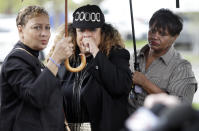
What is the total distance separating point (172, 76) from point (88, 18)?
2.39 feet

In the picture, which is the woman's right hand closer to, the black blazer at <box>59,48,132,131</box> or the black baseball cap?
the black blazer at <box>59,48,132,131</box>

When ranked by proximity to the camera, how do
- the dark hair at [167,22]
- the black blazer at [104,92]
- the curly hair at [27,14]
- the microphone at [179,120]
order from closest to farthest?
the microphone at [179,120]
the curly hair at [27,14]
the black blazer at [104,92]
the dark hair at [167,22]

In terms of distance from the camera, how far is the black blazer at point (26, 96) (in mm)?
2350

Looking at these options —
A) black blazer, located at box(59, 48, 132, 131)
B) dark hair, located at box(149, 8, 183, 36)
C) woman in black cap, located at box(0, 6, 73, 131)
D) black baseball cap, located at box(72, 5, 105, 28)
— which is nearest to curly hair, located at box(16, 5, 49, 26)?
woman in black cap, located at box(0, 6, 73, 131)

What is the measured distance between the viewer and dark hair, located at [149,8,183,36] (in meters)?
3.15

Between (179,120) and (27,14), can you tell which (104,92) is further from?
(179,120)

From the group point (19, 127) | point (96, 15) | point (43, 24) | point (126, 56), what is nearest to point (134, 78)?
point (126, 56)

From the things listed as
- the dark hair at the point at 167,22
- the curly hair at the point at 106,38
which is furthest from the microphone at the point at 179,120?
the dark hair at the point at 167,22

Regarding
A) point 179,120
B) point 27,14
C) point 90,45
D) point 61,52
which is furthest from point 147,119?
point 90,45

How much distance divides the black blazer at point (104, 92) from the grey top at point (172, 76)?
30 cm

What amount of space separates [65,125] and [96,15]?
804mm

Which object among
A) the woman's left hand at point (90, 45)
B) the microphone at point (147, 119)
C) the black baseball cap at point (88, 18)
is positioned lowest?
the microphone at point (147, 119)

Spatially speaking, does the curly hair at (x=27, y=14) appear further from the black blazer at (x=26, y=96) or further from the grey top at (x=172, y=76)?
the grey top at (x=172, y=76)

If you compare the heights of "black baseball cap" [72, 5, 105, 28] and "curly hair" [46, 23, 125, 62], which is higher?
"black baseball cap" [72, 5, 105, 28]
